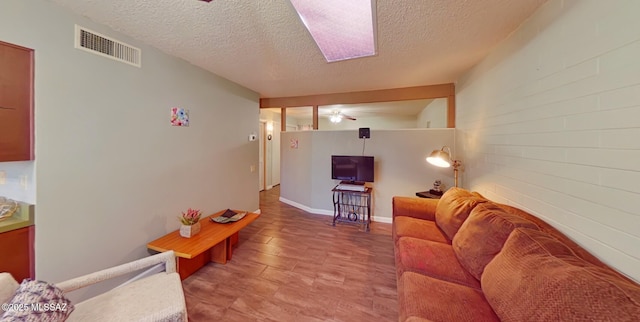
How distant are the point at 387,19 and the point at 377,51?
1.81 feet

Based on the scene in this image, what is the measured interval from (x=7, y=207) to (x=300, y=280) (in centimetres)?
222

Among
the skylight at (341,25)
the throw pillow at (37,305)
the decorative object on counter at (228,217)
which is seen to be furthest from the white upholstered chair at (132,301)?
the skylight at (341,25)

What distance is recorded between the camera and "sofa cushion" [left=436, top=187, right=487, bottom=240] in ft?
6.02

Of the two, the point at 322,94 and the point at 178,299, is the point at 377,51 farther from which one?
the point at 178,299

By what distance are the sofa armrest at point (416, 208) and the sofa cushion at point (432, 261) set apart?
2.07ft

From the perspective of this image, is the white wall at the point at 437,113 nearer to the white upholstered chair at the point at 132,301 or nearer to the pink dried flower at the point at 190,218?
the pink dried flower at the point at 190,218

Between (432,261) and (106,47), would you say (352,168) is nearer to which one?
(432,261)

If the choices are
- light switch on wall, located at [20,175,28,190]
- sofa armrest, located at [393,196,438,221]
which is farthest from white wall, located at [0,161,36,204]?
sofa armrest, located at [393,196,438,221]

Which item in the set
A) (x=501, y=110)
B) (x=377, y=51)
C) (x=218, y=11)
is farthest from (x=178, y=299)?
(x=501, y=110)

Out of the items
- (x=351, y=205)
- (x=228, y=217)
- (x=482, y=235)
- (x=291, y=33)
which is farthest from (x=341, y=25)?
(x=351, y=205)

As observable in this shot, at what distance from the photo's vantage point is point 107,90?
1773mm

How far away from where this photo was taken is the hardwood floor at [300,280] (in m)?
1.69

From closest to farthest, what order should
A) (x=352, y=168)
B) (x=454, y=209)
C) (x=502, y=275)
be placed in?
(x=502, y=275) < (x=454, y=209) < (x=352, y=168)

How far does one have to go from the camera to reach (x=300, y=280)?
2076 mm
